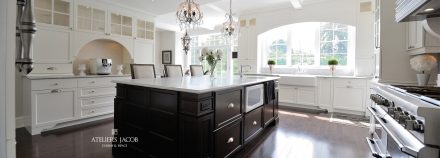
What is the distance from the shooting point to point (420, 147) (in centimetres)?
91

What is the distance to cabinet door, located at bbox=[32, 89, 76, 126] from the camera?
3.09m

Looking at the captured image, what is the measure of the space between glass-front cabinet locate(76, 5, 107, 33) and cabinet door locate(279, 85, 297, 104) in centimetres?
432

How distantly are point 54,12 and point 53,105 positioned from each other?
1579mm

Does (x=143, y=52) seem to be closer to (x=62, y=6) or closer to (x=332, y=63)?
(x=62, y=6)

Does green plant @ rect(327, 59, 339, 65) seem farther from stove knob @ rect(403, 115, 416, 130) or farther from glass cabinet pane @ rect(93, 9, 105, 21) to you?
glass cabinet pane @ rect(93, 9, 105, 21)

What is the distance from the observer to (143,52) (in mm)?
5098

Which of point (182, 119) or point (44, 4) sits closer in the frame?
point (182, 119)

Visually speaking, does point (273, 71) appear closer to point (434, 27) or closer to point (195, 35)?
point (195, 35)

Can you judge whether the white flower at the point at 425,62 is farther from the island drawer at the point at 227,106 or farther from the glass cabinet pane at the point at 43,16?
the glass cabinet pane at the point at 43,16

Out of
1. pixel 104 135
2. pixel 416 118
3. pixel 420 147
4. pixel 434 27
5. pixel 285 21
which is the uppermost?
pixel 285 21

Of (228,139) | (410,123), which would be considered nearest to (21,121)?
(228,139)

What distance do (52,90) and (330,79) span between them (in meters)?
5.29

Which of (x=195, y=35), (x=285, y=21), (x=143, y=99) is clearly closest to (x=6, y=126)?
(x=143, y=99)

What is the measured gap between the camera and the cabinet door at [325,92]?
15.1 feet
